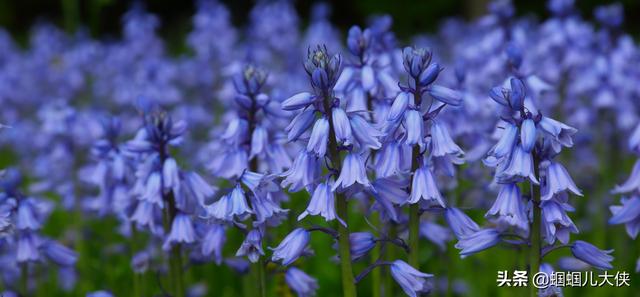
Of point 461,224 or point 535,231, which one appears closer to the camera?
point 535,231

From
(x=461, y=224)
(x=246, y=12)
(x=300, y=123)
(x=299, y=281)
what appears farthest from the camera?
(x=246, y=12)

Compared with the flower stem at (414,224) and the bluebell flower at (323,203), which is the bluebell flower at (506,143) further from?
the bluebell flower at (323,203)

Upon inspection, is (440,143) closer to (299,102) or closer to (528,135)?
(528,135)

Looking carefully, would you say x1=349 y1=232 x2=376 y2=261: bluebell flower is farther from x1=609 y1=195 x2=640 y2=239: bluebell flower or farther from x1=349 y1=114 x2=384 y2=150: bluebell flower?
x1=609 y1=195 x2=640 y2=239: bluebell flower

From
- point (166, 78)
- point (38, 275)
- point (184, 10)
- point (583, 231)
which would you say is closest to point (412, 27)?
point (184, 10)

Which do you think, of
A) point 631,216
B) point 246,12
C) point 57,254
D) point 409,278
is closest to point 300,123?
point 409,278

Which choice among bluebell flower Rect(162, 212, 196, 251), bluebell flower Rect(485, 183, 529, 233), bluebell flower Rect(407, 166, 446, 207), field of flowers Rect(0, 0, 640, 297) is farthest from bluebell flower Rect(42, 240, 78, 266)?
bluebell flower Rect(485, 183, 529, 233)

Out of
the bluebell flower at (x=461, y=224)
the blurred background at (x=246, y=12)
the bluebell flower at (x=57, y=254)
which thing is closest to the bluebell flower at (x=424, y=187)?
the bluebell flower at (x=461, y=224)
